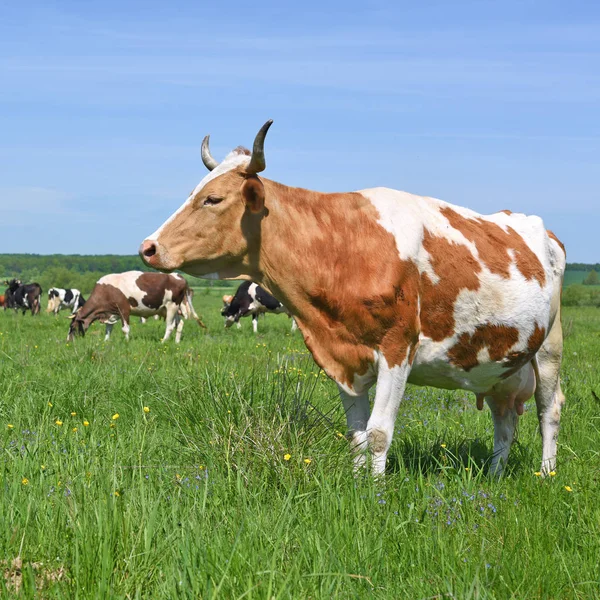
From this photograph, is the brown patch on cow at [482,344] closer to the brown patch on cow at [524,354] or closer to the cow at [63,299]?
the brown patch on cow at [524,354]

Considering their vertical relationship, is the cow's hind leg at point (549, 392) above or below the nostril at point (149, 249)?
below

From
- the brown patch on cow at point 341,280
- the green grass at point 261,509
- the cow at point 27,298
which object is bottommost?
the cow at point 27,298

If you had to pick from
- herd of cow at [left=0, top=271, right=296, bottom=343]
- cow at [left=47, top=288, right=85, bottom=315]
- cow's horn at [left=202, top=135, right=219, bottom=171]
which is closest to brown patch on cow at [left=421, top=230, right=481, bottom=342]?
cow's horn at [left=202, top=135, right=219, bottom=171]

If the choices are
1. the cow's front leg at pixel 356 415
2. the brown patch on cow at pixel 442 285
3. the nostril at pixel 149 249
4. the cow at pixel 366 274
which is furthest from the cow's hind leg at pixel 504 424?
the nostril at pixel 149 249

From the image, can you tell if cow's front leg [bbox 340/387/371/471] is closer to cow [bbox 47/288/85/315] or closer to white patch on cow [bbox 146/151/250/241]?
white patch on cow [bbox 146/151/250/241]

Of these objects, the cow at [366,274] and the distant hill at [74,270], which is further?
the distant hill at [74,270]

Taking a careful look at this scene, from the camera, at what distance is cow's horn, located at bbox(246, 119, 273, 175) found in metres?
4.86

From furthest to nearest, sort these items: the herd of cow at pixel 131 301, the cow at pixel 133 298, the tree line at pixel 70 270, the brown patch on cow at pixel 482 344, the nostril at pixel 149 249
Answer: the tree line at pixel 70 270
the cow at pixel 133 298
the herd of cow at pixel 131 301
the brown patch on cow at pixel 482 344
the nostril at pixel 149 249

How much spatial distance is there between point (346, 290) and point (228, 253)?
844mm

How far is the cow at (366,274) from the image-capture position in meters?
5.13

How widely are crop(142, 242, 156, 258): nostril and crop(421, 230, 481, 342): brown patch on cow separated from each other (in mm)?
1847

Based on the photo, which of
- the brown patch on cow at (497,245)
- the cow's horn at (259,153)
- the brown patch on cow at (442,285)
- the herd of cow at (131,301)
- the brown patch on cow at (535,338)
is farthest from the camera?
the herd of cow at (131,301)

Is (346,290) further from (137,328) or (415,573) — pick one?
(137,328)

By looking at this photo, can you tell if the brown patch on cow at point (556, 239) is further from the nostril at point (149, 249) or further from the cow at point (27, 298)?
the cow at point (27, 298)
